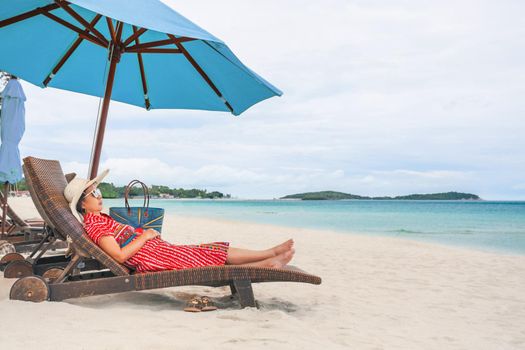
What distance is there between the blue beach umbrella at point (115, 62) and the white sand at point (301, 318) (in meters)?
2.08

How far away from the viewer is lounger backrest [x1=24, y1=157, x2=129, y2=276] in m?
3.38

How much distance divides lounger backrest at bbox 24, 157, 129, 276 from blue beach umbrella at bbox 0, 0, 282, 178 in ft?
5.17

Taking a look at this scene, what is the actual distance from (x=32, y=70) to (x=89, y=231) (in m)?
3.39

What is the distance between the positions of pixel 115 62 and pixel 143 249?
2.46 metres

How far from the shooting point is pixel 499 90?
57.8ft

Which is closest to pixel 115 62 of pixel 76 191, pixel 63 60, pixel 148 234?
pixel 63 60

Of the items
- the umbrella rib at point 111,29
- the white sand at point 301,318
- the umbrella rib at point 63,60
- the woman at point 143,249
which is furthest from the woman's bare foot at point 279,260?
the umbrella rib at point 63,60

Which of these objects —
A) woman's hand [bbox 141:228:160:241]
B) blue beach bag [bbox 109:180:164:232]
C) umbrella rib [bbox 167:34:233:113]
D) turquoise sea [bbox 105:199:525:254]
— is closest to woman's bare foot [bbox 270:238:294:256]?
woman's hand [bbox 141:228:160:241]

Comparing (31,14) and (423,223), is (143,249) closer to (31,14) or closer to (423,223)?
(31,14)

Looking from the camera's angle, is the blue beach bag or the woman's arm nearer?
the woman's arm

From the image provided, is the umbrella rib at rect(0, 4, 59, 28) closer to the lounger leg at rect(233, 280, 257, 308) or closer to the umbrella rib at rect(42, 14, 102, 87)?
the umbrella rib at rect(42, 14, 102, 87)

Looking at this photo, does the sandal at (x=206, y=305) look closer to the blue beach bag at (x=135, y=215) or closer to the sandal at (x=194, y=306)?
the sandal at (x=194, y=306)

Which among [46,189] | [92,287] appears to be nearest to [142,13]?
[46,189]

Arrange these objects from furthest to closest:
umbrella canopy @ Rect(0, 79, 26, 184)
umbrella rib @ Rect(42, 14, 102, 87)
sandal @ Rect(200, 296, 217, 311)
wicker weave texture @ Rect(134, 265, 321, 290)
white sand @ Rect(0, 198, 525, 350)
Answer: umbrella canopy @ Rect(0, 79, 26, 184), umbrella rib @ Rect(42, 14, 102, 87), sandal @ Rect(200, 296, 217, 311), wicker weave texture @ Rect(134, 265, 321, 290), white sand @ Rect(0, 198, 525, 350)
